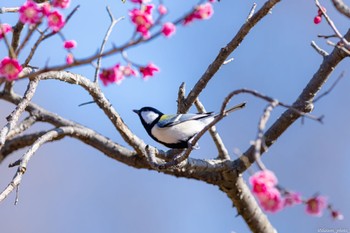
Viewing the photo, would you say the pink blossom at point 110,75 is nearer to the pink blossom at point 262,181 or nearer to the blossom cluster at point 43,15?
the blossom cluster at point 43,15

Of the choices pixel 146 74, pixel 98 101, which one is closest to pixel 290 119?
pixel 98 101

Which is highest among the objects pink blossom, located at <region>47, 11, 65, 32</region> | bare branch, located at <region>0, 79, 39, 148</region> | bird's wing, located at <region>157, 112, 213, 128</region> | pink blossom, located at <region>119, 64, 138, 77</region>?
bird's wing, located at <region>157, 112, 213, 128</region>

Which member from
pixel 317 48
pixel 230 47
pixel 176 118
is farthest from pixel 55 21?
pixel 176 118

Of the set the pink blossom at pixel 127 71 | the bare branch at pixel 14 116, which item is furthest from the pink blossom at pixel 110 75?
the bare branch at pixel 14 116

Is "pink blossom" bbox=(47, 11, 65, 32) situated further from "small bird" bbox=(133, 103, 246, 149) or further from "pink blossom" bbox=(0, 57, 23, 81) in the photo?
"small bird" bbox=(133, 103, 246, 149)

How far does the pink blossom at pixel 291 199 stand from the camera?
4.32ft

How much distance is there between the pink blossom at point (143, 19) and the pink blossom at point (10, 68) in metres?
0.29

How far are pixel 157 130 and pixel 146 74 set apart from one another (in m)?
2.01

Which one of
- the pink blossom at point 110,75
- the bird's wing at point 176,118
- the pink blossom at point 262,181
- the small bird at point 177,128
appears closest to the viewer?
the pink blossom at point 262,181

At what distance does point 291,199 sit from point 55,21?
2.25 ft

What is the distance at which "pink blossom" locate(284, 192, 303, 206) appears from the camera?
1317 mm

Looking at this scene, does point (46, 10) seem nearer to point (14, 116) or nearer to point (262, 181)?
point (262, 181)

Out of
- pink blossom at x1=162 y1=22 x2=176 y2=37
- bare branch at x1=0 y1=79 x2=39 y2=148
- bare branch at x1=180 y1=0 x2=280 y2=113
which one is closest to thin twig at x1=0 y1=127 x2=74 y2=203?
bare branch at x1=0 y1=79 x2=39 y2=148

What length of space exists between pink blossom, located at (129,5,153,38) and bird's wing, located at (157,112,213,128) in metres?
A: 1.62
